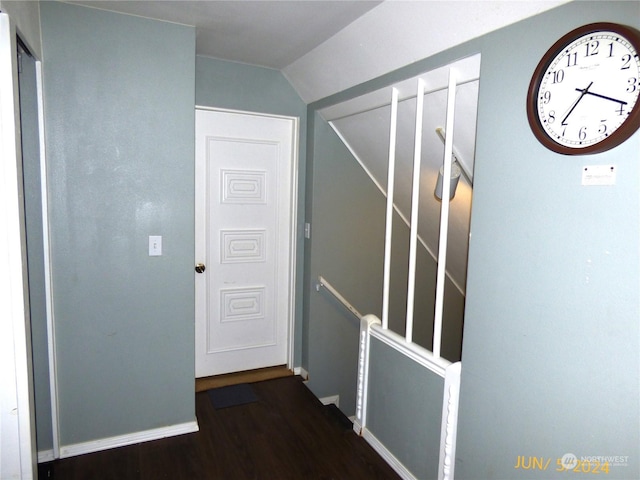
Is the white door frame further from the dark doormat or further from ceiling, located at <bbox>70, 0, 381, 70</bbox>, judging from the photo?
the dark doormat

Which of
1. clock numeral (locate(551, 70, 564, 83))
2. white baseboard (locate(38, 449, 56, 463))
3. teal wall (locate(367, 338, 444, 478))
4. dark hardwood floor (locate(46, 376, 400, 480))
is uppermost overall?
clock numeral (locate(551, 70, 564, 83))

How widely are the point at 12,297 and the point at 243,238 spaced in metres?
1.76

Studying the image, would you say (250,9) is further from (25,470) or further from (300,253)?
(25,470)

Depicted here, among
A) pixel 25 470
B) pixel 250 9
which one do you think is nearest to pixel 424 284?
pixel 250 9

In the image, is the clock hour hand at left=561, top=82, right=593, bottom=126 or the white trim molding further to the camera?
the white trim molding

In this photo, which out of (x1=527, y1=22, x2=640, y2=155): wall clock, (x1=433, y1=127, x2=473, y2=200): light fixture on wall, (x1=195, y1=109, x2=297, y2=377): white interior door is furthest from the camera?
(x1=195, y1=109, x2=297, y2=377): white interior door

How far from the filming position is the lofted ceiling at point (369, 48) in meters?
1.72

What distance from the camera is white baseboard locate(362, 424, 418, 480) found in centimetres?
210

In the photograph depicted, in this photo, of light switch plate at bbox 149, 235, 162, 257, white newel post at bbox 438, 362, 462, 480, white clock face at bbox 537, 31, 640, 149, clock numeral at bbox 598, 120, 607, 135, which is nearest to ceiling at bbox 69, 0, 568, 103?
white clock face at bbox 537, 31, 640, 149

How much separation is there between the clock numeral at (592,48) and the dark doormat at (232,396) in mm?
2705

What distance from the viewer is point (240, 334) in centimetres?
322

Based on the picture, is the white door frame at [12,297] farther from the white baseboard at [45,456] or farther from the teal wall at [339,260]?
the teal wall at [339,260]

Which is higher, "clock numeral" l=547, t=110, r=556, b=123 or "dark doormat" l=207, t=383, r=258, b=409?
"clock numeral" l=547, t=110, r=556, b=123

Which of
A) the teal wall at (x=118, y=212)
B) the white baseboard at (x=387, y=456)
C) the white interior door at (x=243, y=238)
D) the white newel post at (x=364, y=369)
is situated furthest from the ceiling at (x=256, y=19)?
the white baseboard at (x=387, y=456)
